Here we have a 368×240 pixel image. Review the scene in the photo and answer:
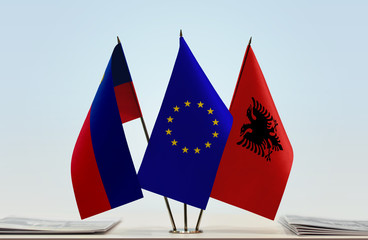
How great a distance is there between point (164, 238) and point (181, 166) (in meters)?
0.20

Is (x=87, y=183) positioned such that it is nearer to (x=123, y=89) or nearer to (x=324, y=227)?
(x=123, y=89)

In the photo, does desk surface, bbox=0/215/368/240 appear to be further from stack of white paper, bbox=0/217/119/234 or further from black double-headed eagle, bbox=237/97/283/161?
black double-headed eagle, bbox=237/97/283/161

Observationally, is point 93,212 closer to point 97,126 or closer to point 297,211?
point 97,126

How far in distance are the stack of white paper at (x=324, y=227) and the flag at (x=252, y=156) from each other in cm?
8

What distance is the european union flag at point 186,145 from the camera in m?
1.58

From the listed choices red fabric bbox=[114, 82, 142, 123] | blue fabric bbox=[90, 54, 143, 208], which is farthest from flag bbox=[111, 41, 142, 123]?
blue fabric bbox=[90, 54, 143, 208]

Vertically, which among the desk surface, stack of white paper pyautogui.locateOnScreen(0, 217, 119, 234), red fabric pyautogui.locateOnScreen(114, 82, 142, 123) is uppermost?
red fabric pyautogui.locateOnScreen(114, 82, 142, 123)

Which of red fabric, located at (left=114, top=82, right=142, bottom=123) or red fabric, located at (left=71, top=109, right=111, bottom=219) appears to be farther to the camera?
red fabric, located at (left=114, top=82, right=142, bottom=123)

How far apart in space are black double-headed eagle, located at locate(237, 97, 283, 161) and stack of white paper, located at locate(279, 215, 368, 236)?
0.68 feet

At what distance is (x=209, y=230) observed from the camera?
5.56ft

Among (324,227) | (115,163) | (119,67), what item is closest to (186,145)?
(115,163)

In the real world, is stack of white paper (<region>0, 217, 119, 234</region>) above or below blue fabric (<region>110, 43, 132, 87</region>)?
below

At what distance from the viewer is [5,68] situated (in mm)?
2895

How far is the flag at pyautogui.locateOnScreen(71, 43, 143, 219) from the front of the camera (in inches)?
62.2
